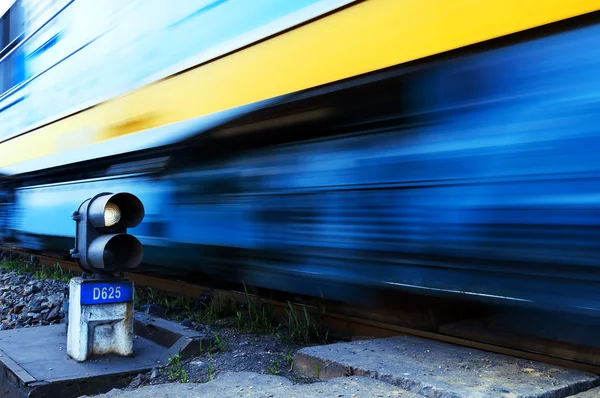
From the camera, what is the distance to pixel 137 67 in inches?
157

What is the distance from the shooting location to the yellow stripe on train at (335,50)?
79.1 inches

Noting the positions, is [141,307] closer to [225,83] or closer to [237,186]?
[237,186]

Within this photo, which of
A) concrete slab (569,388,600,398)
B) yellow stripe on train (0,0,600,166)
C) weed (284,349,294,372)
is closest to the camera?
concrete slab (569,388,600,398)

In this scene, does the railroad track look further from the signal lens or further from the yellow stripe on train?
the yellow stripe on train

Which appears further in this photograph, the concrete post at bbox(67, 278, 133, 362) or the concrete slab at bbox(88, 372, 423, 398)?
the concrete post at bbox(67, 278, 133, 362)

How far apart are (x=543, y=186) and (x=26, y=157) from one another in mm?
5393

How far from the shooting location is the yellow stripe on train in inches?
79.1

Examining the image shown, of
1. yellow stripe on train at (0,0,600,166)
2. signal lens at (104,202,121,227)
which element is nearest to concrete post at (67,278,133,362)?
signal lens at (104,202,121,227)

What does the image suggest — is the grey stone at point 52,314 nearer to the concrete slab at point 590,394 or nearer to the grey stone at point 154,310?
the grey stone at point 154,310

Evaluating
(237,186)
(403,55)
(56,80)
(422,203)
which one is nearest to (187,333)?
(237,186)

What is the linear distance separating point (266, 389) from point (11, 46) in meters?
5.97

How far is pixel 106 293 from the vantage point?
9.80ft

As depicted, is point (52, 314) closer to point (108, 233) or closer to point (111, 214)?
point (108, 233)

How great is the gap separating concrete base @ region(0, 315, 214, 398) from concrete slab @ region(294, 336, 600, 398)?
916mm
